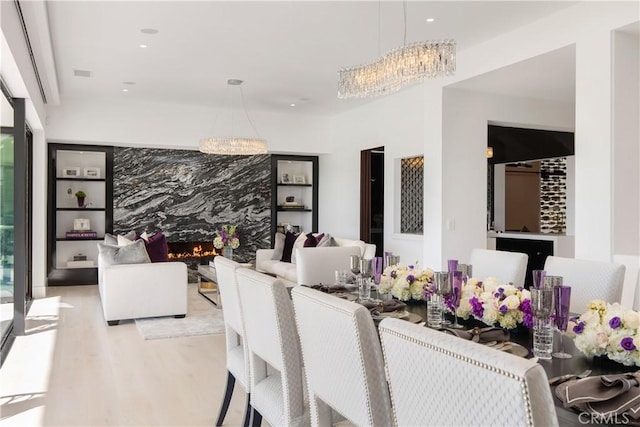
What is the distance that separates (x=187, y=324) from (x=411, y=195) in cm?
355

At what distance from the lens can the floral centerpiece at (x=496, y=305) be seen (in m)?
2.10

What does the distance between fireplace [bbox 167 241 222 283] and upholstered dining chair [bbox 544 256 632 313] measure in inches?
276

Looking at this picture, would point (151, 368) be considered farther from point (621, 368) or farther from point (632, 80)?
point (632, 80)

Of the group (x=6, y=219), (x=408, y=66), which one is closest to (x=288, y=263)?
(x=6, y=219)

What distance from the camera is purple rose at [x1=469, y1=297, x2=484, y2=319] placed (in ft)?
7.21

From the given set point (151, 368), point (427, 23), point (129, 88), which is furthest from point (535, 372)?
point (129, 88)

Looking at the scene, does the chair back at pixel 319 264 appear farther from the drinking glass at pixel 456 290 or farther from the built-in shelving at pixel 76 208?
the built-in shelving at pixel 76 208

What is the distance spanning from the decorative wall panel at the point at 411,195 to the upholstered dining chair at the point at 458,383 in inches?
246

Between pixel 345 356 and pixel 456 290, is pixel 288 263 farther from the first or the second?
pixel 345 356

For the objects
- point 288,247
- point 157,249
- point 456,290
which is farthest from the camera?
point 288,247

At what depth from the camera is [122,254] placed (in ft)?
19.0

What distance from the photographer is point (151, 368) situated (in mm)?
4027

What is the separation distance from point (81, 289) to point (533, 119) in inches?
260

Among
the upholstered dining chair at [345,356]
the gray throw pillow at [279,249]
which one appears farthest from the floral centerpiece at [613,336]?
the gray throw pillow at [279,249]
